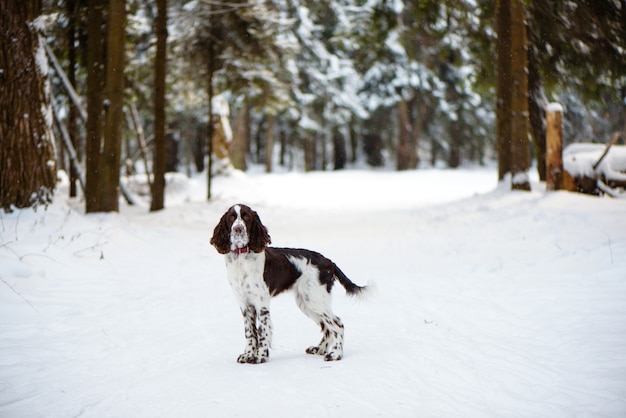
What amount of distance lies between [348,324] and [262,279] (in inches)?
62.2

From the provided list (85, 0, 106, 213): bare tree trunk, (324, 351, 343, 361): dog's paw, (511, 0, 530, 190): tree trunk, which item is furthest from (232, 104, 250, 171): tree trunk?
(324, 351, 343, 361): dog's paw

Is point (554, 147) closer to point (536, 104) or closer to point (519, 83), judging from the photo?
point (519, 83)

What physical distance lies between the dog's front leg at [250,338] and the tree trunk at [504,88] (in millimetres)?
11881

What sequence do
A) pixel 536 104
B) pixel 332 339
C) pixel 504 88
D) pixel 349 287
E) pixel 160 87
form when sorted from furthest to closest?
pixel 536 104 < pixel 504 88 < pixel 160 87 < pixel 349 287 < pixel 332 339

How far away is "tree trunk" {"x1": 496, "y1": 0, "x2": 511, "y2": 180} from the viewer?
13.9 meters

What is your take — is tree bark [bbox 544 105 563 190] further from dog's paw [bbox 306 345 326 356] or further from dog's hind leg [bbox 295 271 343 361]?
dog's paw [bbox 306 345 326 356]

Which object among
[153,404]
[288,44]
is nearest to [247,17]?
[288,44]

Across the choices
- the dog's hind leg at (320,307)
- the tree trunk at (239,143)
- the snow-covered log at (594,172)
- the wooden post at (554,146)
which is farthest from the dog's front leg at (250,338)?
the tree trunk at (239,143)

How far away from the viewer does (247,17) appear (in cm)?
1731

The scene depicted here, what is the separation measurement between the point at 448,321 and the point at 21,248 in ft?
17.7

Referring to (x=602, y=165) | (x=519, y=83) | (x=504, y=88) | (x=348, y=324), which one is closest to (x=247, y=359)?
(x=348, y=324)

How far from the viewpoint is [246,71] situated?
63.5ft

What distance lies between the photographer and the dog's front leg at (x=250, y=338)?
433 cm

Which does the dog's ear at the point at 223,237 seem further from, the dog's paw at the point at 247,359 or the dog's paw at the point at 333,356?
the dog's paw at the point at 333,356
